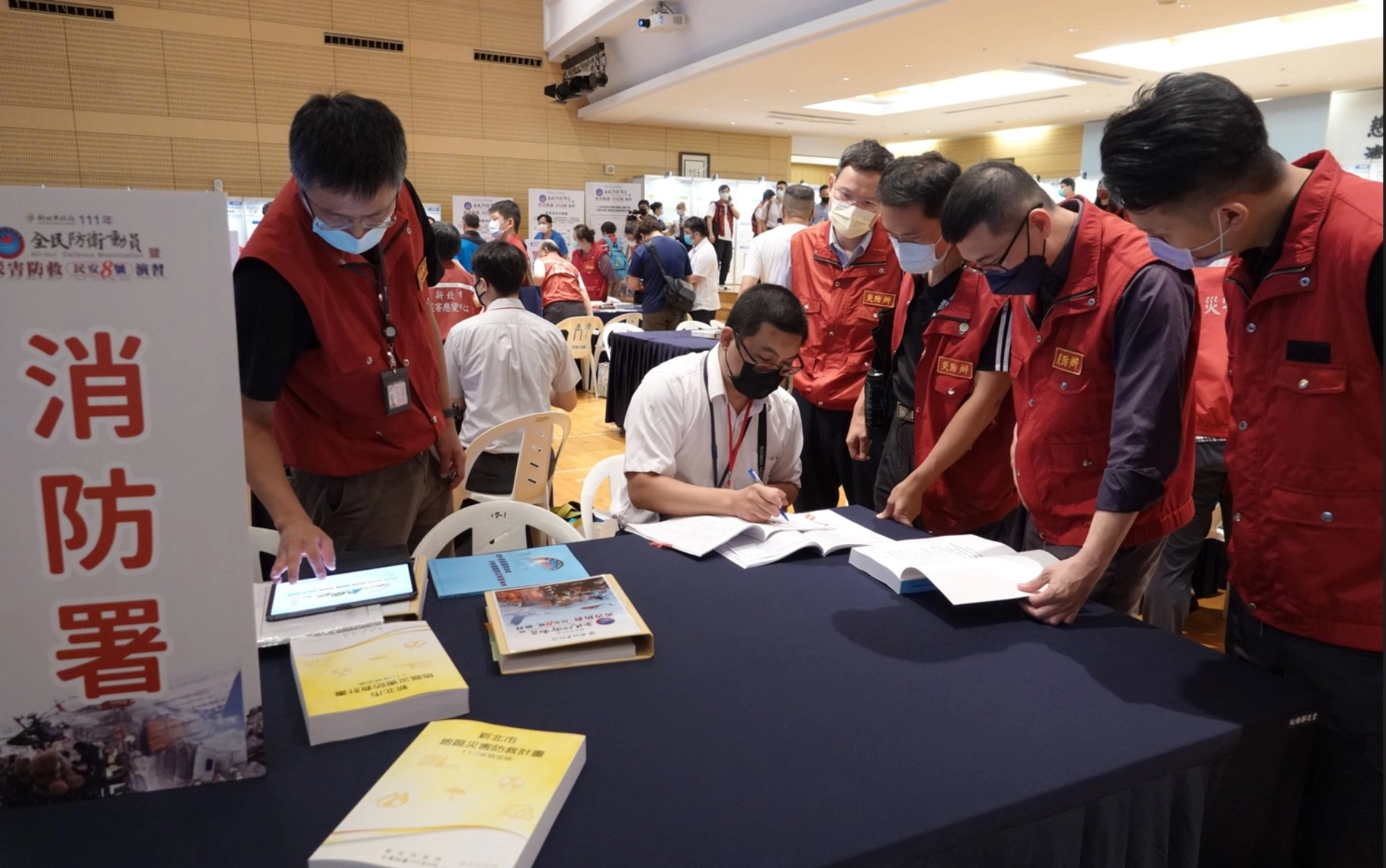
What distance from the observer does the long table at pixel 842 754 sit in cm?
85

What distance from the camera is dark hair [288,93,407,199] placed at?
141 cm

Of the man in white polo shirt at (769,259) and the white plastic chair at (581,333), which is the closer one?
the man in white polo shirt at (769,259)

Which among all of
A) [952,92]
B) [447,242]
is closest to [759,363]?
[447,242]

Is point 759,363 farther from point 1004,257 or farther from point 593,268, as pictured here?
point 593,268

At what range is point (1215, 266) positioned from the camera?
2.74 m

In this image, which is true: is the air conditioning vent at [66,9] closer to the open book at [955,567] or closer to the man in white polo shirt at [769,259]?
the man in white polo shirt at [769,259]

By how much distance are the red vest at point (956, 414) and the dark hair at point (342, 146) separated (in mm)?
1335

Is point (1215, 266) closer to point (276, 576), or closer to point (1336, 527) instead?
point (1336, 527)

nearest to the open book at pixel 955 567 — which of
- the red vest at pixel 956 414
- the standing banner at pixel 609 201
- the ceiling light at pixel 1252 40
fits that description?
the red vest at pixel 956 414

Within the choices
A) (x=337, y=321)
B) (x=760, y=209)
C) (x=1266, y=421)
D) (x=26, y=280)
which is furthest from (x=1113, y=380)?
(x=760, y=209)

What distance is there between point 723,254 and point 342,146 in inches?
466

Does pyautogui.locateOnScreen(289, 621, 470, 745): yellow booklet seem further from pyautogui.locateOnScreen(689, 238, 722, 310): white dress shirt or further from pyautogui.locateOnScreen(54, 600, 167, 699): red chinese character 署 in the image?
pyautogui.locateOnScreen(689, 238, 722, 310): white dress shirt

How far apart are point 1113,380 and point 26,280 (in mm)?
1593

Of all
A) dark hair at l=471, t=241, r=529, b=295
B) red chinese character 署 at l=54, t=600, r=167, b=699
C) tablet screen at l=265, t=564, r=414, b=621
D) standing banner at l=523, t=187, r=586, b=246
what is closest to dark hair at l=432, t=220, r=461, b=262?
dark hair at l=471, t=241, r=529, b=295
